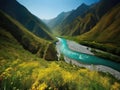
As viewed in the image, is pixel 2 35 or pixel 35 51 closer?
pixel 2 35

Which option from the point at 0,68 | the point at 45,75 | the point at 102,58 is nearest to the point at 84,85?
the point at 45,75

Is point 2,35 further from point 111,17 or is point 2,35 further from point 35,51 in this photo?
point 111,17

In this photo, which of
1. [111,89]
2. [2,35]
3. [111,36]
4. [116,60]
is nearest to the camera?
[111,89]

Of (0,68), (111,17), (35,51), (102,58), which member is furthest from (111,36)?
(0,68)

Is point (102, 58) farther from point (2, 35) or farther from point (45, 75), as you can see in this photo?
point (45, 75)

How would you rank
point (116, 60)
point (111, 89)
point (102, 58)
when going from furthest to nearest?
point (102, 58) → point (116, 60) → point (111, 89)

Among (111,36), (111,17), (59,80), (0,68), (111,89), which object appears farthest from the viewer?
(111,17)

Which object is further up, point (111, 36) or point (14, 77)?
point (111, 36)

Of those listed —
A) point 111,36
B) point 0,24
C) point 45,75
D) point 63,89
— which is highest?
point 111,36

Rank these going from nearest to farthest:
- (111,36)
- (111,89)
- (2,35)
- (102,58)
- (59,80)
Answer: (111,89) → (59,80) → (2,35) → (102,58) → (111,36)
